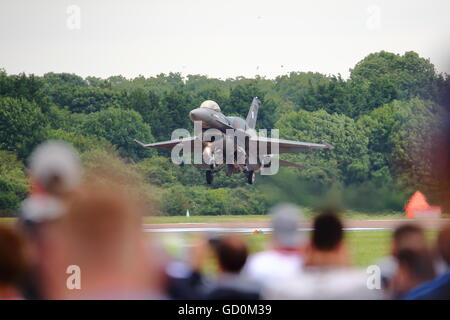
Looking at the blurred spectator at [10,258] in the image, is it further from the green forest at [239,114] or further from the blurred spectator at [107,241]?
the green forest at [239,114]

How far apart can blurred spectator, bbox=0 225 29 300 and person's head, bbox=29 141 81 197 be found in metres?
0.63

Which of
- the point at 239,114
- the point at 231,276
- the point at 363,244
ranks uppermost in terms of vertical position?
the point at 239,114

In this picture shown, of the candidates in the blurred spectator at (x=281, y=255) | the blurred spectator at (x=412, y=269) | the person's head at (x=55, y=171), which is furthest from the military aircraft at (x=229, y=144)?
the person's head at (x=55, y=171)

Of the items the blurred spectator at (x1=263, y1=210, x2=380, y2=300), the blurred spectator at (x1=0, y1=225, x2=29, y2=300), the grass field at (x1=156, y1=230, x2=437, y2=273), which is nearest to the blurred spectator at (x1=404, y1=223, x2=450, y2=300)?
the blurred spectator at (x1=263, y1=210, x2=380, y2=300)

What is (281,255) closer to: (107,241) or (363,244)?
(107,241)

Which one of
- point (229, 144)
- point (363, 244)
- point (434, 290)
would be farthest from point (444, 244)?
point (229, 144)

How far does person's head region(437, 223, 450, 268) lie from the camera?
7.78 m

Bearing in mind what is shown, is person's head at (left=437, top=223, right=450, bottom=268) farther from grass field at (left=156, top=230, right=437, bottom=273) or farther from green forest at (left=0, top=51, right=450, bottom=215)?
green forest at (left=0, top=51, right=450, bottom=215)

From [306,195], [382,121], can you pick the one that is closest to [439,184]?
[306,195]

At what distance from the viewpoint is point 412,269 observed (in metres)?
7.78

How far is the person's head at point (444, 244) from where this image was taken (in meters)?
7.78

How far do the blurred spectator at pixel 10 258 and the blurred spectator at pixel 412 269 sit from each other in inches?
139

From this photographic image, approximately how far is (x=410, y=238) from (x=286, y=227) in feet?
3.63
